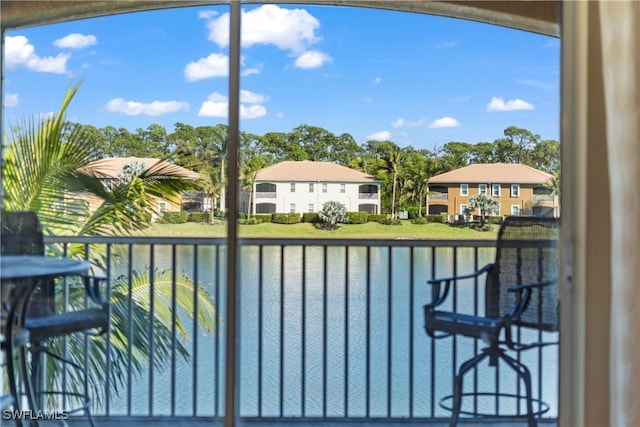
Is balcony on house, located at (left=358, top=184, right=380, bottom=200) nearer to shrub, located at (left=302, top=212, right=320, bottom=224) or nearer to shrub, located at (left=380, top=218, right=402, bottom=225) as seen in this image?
shrub, located at (left=380, top=218, right=402, bottom=225)

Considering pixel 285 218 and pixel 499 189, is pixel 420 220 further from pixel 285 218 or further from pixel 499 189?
pixel 285 218

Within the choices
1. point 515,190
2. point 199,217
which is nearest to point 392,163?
point 515,190

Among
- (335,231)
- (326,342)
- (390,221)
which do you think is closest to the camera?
(390,221)

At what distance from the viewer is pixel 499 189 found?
2053 millimetres

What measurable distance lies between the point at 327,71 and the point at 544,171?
42.1 inches

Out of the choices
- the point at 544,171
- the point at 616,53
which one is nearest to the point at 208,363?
the point at 544,171

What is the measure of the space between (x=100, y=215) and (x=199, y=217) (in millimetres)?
416

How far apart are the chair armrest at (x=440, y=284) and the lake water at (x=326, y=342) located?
28 mm

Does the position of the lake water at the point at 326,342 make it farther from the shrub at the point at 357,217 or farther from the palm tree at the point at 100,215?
the shrub at the point at 357,217

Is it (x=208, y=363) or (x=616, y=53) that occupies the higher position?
(x=616, y=53)

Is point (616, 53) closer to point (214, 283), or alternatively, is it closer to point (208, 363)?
point (214, 283)

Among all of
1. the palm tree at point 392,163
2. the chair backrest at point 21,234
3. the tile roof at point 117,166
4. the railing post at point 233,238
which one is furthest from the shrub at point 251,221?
the chair backrest at point 21,234

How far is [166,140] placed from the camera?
6.73 ft

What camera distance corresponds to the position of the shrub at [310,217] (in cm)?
230
